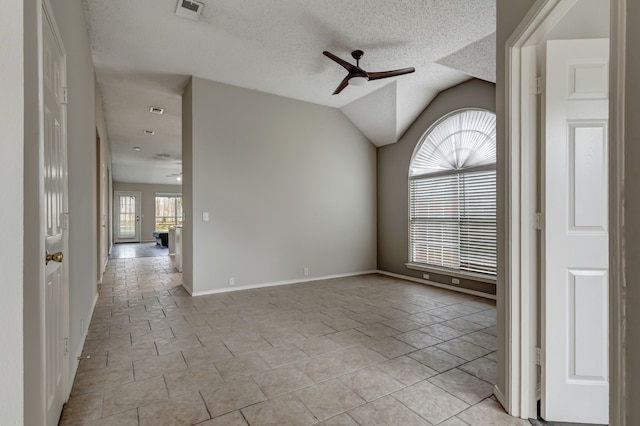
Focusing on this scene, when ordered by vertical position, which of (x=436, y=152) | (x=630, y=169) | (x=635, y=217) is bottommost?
(x=635, y=217)

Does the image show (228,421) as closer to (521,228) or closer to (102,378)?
(102,378)

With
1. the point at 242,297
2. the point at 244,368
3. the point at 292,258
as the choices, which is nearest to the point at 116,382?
the point at 244,368

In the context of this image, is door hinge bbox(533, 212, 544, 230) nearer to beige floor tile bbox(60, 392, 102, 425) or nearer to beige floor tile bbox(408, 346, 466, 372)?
beige floor tile bbox(408, 346, 466, 372)

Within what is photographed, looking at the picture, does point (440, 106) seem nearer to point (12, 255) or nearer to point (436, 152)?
point (436, 152)

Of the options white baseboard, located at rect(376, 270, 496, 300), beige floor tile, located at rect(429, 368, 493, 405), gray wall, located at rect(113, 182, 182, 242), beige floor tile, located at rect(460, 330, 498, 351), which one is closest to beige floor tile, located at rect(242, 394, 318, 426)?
beige floor tile, located at rect(429, 368, 493, 405)

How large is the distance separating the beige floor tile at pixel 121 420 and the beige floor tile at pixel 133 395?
5cm

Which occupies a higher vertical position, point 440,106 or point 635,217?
point 440,106

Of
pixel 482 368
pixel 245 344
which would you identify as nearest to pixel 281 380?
pixel 245 344

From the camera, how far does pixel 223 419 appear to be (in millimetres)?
1828

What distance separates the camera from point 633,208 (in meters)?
0.90

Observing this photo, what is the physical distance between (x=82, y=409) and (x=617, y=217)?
273cm

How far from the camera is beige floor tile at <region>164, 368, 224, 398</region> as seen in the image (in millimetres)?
2143

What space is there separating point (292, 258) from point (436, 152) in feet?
9.83

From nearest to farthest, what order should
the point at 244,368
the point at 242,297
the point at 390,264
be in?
the point at 244,368 < the point at 242,297 < the point at 390,264
